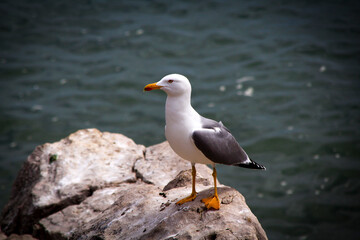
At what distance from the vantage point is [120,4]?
1533 centimetres

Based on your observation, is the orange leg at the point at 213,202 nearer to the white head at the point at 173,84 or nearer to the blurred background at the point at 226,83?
the white head at the point at 173,84

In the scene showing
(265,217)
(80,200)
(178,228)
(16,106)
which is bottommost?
(265,217)

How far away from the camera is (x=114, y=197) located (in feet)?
17.5

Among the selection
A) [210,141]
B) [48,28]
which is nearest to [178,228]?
[210,141]

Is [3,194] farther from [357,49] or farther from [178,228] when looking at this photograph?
[357,49]

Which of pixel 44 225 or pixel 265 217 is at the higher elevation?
pixel 44 225

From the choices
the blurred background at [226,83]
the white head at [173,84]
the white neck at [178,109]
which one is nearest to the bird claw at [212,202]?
the white neck at [178,109]

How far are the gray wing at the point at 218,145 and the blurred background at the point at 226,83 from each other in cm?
427

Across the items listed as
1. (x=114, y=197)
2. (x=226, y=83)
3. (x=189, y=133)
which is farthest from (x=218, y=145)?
(x=226, y=83)

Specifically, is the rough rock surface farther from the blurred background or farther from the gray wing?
the blurred background

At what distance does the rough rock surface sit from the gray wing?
38cm

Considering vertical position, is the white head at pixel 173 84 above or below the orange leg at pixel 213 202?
above

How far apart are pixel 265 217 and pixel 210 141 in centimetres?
479

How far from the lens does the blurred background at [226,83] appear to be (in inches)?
348
